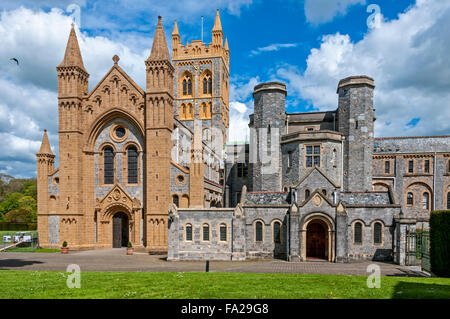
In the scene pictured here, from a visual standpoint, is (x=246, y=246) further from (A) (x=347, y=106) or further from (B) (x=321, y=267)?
(A) (x=347, y=106)

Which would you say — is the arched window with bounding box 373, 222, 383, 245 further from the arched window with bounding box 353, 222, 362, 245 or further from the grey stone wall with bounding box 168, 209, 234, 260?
the grey stone wall with bounding box 168, 209, 234, 260

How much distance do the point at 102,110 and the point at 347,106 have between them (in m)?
26.7

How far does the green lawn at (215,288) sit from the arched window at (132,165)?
18.4 meters

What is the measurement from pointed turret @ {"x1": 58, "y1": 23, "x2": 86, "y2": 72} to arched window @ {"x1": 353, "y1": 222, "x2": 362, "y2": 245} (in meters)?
32.4

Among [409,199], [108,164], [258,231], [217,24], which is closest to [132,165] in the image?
[108,164]

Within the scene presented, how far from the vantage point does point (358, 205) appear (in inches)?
983

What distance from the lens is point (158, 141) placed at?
31.2 meters

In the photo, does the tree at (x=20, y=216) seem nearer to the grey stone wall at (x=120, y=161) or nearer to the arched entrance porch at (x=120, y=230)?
the grey stone wall at (x=120, y=161)

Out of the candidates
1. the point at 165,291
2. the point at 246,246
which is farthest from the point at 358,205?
the point at 165,291

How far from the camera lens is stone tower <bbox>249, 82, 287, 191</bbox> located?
33.5 meters

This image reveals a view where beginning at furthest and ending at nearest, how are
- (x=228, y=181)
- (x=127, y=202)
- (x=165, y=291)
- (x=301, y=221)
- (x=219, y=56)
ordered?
(x=219, y=56) < (x=228, y=181) < (x=127, y=202) < (x=301, y=221) < (x=165, y=291)

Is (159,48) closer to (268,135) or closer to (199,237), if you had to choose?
(268,135)

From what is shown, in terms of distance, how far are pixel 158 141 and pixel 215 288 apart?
2150cm

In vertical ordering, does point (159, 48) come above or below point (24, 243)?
above
